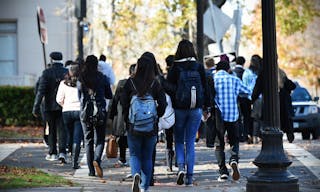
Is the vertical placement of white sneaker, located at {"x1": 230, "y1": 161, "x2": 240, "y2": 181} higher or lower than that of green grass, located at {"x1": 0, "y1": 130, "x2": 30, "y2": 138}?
lower

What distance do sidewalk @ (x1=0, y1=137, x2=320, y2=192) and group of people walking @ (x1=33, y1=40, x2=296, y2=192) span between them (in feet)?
0.82

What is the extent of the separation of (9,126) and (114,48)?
18.9m

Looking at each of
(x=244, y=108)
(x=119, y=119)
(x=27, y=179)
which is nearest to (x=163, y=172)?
(x=119, y=119)

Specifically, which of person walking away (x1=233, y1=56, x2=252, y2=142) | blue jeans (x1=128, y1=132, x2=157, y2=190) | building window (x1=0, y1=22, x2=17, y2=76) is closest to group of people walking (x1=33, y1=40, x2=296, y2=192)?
blue jeans (x1=128, y1=132, x2=157, y2=190)

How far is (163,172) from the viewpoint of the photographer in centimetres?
1475

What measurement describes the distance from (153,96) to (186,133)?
4.67 ft

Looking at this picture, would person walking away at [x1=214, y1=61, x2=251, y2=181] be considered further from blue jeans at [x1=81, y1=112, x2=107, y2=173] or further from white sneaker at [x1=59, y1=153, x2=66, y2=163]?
white sneaker at [x1=59, y1=153, x2=66, y2=163]

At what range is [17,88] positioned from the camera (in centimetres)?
2784

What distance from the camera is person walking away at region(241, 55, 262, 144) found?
19.5m

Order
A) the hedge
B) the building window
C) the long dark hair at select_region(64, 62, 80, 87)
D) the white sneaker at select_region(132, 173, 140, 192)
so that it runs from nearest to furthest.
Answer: the white sneaker at select_region(132, 173, 140, 192)
the long dark hair at select_region(64, 62, 80, 87)
the hedge
the building window

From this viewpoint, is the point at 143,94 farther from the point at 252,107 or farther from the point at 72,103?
the point at 252,107

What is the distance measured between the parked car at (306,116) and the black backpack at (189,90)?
40.9 feet

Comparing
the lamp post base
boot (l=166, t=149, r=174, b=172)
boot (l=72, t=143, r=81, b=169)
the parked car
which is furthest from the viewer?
the parked car

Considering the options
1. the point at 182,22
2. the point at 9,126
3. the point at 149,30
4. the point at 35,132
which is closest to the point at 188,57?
the point at 35,132
